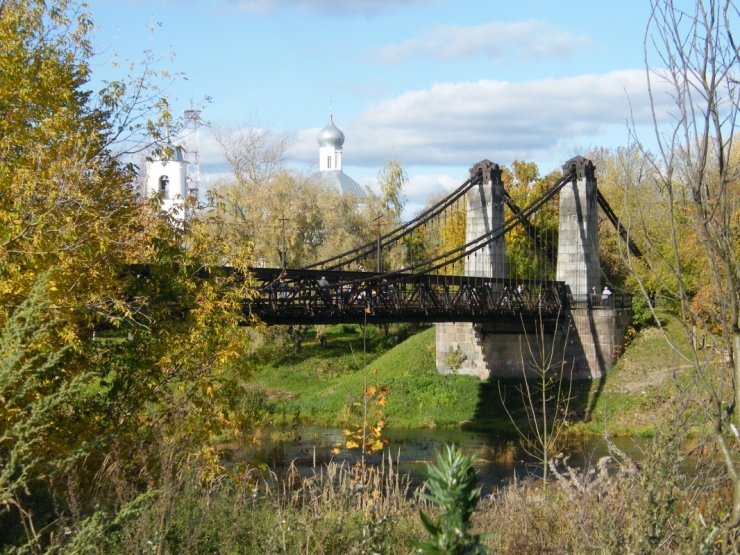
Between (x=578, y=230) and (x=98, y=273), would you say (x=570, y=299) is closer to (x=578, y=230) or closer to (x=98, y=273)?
(x=578, y=230)

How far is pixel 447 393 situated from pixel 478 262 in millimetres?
4331

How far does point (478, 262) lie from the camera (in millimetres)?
28672

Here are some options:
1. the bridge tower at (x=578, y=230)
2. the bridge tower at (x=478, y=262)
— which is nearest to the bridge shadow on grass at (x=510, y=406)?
the bridge tower at (x=478, y=262)

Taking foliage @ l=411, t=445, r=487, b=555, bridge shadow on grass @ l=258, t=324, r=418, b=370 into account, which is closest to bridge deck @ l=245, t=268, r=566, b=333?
bridge shadow on grass @ l=258, t=324, r=418, b=370

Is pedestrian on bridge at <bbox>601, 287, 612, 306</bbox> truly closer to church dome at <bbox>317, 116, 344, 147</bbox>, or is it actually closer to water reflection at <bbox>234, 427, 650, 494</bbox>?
water reflection at <bbox>234, 427, 650, 494</bbox>

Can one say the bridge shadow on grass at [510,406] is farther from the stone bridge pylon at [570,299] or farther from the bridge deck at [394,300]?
the bridge deck at [394,300]

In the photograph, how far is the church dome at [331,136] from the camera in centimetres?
9338

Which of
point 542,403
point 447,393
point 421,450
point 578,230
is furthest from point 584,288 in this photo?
point 542,403

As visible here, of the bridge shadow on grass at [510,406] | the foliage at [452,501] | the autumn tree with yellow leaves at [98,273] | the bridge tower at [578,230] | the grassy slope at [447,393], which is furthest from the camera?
the bridge tower at [578,230]

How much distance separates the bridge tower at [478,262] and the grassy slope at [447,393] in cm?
62

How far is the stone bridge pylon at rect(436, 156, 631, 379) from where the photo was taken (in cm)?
2756

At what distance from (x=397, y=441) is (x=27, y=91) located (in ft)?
51.8

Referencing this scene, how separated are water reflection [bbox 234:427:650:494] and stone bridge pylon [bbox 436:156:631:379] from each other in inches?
167

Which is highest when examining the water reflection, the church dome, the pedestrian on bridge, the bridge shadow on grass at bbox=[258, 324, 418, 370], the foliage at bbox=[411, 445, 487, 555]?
the church dome
